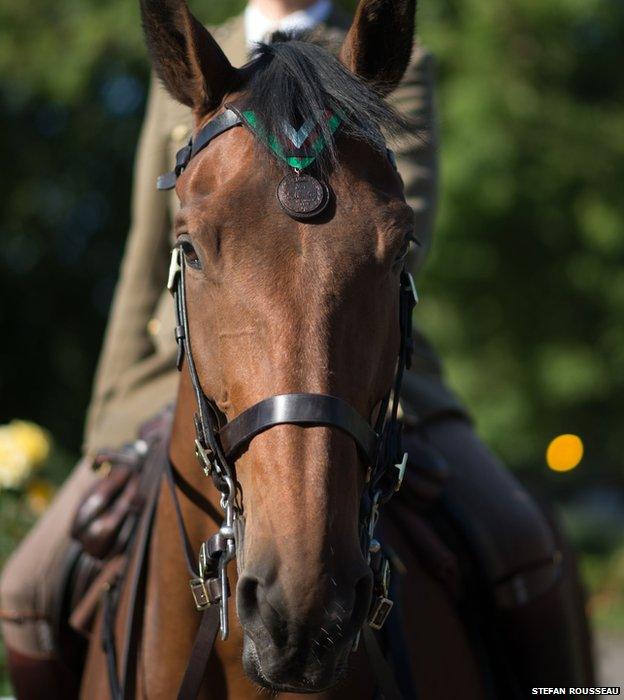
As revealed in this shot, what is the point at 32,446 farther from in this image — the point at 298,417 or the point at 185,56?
the point at 298,417

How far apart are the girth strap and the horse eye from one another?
429 millimetres

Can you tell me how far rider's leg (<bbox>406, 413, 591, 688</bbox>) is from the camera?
3.74m

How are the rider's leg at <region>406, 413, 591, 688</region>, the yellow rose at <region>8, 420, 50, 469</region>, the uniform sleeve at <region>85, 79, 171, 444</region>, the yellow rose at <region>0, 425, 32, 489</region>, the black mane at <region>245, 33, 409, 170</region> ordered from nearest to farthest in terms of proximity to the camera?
the black mane at <region>245, 33, 409, 170</region>, the rider's leg at <region>406, 413, 591, 688</region>, the uniform sleeve at <region>85, 79, 171, 444</region>, the yellow rose at <region>0, 425, 32, 489</region>, the yellow rose at <region>8, 420, 50, 469</region>

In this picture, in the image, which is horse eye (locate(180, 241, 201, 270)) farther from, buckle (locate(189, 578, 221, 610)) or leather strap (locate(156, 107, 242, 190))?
buckle (locate(189, 578, 221, 610))

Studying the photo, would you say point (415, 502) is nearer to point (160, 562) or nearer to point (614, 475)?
point (160, 562)

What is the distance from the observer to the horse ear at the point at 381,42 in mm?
2832

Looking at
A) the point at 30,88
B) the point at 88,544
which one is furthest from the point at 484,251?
the point at 88,544

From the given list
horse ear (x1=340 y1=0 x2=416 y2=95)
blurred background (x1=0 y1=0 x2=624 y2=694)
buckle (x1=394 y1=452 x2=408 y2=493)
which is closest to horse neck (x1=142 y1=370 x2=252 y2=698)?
buckle (x1=394 y1=452 x2=408 y2=493)

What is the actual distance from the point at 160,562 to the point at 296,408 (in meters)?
0.93

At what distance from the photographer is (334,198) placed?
2514 millimetres

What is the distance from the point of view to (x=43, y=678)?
12.8ft

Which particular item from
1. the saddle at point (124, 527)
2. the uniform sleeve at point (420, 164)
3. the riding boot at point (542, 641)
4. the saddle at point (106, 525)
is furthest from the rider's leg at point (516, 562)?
the saddle at point (106, 525)

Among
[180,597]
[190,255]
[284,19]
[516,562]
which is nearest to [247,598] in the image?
[180,597]

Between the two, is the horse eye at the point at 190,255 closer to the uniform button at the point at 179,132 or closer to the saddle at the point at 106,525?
the saddle at the point at 106,525
